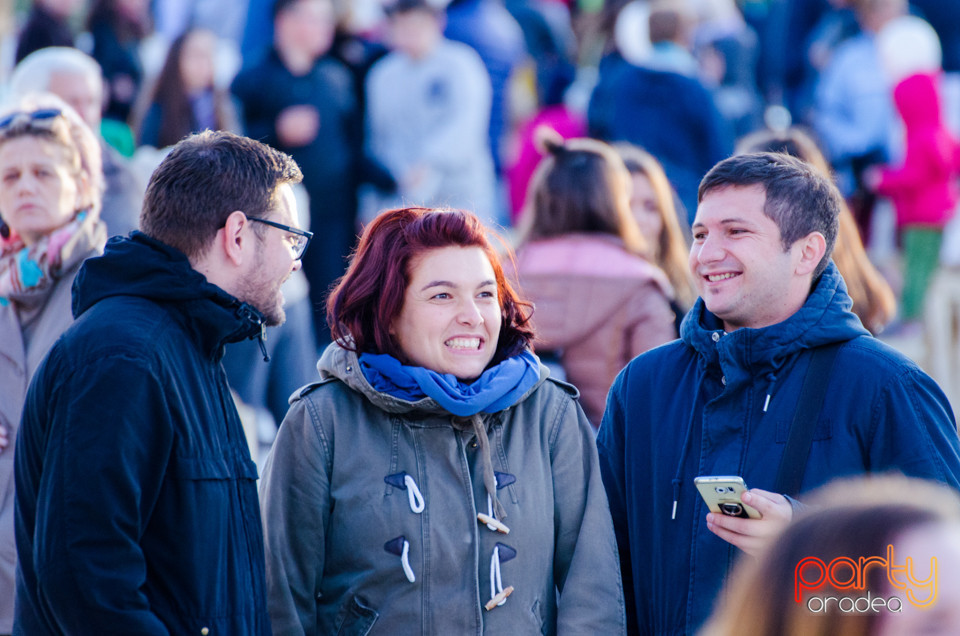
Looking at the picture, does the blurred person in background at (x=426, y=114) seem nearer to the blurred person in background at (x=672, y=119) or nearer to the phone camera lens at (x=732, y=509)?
the blurred person in background at (x=672, y=119)

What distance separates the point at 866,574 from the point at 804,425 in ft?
4.74

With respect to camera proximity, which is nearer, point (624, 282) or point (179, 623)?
point (179, 623)

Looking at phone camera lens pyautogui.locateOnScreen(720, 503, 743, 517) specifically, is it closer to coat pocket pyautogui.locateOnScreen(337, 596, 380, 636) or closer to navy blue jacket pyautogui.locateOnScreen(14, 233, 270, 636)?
coat pocket pyautogui.locateOnScreen(337, 596, 380, 636)

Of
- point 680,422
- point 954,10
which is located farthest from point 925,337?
point 680,422

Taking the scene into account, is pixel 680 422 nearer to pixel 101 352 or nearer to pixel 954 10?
pixel 101 352

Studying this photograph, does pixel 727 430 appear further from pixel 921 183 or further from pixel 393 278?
pixel 921 183

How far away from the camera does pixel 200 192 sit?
9.21 ft

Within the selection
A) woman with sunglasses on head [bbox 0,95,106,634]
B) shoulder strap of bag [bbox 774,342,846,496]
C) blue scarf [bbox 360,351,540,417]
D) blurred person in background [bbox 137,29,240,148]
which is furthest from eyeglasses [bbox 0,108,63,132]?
blurred person in background [bbox 137,29,240,148]

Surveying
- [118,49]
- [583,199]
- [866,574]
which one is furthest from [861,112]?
[866,574]

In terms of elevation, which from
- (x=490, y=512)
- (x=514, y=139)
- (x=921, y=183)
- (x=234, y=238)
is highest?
(x=514, y=139)

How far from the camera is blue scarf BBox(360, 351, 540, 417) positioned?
3031 millimetres

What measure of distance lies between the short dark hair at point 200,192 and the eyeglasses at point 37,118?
1421 millimetres

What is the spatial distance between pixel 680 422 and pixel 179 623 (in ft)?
4.90

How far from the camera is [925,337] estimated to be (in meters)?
8.12
